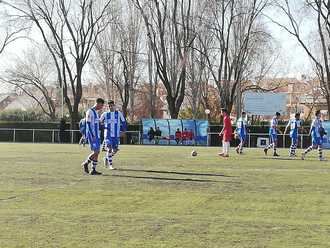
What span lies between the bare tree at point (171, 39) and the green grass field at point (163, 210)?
40029 millimetres

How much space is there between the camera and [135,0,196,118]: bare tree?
5672 cm

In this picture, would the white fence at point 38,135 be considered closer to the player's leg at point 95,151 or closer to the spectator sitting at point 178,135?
the spectator sitting at point 178,135

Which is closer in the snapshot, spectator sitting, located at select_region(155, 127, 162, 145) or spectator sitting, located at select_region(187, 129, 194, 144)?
spectator sitting, located at select_region(187, 129, 194, 144)

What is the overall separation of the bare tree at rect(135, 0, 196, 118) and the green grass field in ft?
131

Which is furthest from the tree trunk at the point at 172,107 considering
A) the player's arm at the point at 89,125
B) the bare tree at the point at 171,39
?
the player's arm at the point at 89,125

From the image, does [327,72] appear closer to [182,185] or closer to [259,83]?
[259,83]

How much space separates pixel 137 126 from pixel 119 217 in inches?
1753

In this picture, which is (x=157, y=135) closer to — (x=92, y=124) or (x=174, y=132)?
(x=174, y=132)

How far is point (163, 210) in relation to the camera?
10.7 meters

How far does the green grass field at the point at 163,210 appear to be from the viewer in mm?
8188

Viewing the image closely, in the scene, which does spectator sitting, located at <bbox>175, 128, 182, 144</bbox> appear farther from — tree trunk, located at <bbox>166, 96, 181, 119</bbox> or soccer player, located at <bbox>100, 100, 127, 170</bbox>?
soccer player, located at <bbox>100, 100, 127, 170</bbox>

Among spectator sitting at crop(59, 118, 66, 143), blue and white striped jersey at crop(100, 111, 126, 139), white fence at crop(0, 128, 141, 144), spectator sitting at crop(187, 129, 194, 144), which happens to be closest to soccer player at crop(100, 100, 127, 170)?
blue and white striped jersey at crop(100, 111, 126, 139)

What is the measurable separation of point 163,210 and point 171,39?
47.9 meters

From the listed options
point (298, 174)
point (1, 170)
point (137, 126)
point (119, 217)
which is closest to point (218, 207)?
point (119, 217)
